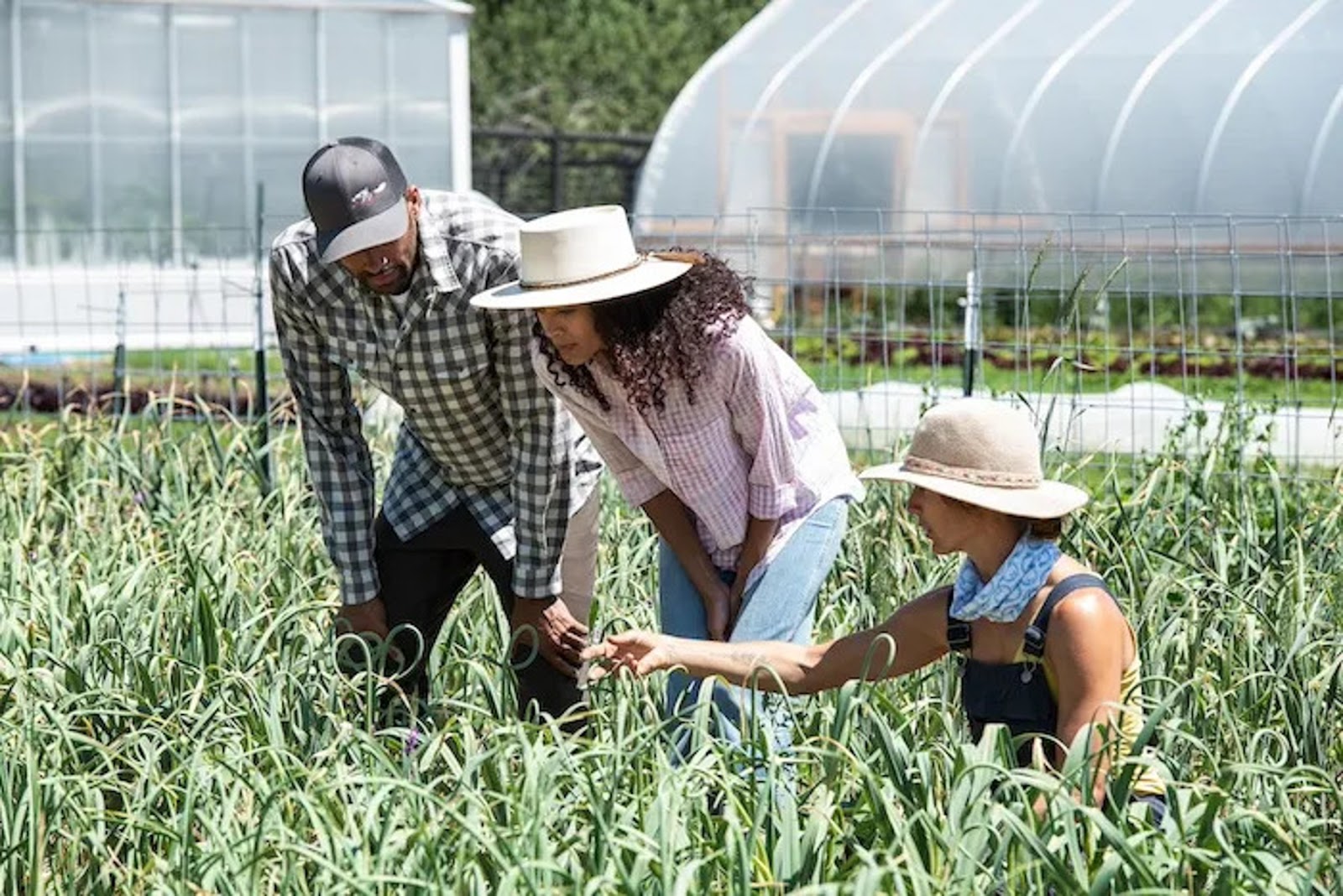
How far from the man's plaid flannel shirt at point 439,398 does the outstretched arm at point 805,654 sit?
520 millimetres

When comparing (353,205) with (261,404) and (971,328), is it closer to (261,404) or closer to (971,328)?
(971,328)

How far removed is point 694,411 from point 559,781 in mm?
625

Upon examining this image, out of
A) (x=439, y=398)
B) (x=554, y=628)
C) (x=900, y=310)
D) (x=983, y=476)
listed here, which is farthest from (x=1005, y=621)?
(x=900, y=310)

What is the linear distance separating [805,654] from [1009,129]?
949 cm

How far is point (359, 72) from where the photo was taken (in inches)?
637

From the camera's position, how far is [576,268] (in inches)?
128

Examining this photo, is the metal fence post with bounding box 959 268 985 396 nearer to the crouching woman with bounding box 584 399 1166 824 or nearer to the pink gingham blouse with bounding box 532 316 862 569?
the pink gingham blouse with bounding box 532 316 862 569

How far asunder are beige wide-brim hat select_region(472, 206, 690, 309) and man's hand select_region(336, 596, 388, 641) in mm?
659

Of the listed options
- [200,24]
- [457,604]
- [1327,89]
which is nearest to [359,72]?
[200,24]

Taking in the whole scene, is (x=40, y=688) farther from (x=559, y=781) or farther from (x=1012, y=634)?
(x=1012, y=634)

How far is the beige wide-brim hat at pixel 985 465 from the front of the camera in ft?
9.45

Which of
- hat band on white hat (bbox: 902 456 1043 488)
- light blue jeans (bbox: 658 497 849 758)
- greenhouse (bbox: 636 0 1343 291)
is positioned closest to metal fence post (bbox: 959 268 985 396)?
light blue jeans (bbox: 658 497 849 758)

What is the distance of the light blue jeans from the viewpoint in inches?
133

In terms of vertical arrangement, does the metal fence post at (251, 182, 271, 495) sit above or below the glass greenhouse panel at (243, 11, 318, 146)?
below
